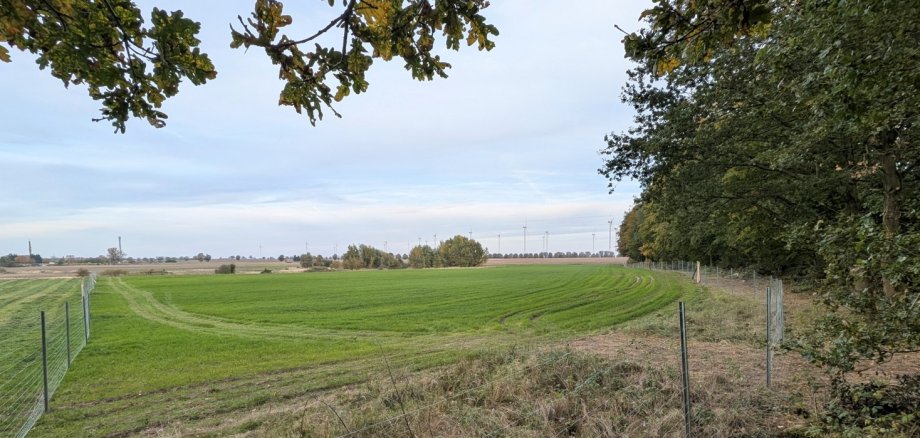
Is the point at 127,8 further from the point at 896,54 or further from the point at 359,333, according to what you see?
the point at 359,333

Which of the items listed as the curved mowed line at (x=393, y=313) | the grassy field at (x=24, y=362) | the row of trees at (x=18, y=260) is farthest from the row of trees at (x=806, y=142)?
the row of trees at (x=18, y=260)

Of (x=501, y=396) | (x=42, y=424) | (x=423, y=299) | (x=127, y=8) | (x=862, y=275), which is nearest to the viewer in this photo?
(x=127, y=8)

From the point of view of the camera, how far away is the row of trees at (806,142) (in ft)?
10.5

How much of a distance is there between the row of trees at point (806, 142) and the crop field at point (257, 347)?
5787 mm

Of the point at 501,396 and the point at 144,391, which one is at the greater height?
the point at 501,396

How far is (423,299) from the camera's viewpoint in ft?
93.3

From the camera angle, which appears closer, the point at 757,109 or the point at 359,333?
the point at 757,109

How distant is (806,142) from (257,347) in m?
14.9

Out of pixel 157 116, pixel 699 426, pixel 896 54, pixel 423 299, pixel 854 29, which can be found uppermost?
pixel 854 29

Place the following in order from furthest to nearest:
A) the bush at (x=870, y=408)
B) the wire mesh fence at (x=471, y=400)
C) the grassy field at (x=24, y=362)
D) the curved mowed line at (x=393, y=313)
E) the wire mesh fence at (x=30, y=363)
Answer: the curved mowed line at (x=393, y=313) → the grassy field at (x=24, y=362) → the wire mesh fence at (x=30, y=363) → the wire mesh fence at (x=471, y=400) → the bush at (x=870, y=408)

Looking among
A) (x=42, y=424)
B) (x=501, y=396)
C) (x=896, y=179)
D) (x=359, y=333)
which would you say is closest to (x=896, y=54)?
(x=501, y=396)

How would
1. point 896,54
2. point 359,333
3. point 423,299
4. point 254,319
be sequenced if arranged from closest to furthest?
point 896,54
point 359,333
point 254,319
point 423,299

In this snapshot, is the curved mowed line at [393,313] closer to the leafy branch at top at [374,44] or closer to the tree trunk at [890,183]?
the tree trunk at [890,183]

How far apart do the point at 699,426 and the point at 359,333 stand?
12771 mm
